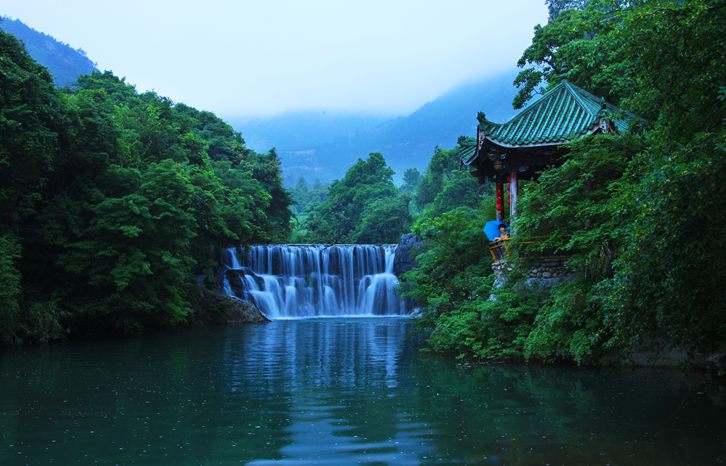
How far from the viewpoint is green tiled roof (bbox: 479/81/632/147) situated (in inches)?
593

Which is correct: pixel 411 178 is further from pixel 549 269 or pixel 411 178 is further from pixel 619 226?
pixel 619 226

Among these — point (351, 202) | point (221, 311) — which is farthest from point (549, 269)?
point (351, 202)

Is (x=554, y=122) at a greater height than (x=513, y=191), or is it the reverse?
(x=554, y=122)

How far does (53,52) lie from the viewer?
148 meters

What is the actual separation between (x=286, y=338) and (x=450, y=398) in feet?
40.5

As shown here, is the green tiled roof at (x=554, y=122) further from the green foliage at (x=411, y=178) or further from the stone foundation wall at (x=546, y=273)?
the green foliage at (x=411, y=178)

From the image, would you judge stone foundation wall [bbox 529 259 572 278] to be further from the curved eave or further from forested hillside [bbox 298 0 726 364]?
the curved eave

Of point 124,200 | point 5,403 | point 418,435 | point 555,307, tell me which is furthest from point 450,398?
point 124,200

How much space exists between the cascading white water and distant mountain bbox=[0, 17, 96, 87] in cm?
11838

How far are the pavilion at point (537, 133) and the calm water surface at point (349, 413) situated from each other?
5230 millimetres

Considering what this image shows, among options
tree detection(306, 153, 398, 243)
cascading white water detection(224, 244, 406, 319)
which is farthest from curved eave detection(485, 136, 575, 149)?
tree detection(306, 153, 398, 243)

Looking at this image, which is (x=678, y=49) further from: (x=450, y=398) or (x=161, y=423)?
(x=161, y=423)

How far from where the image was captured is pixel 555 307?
12.1 m

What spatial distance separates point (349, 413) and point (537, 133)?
370 inches
